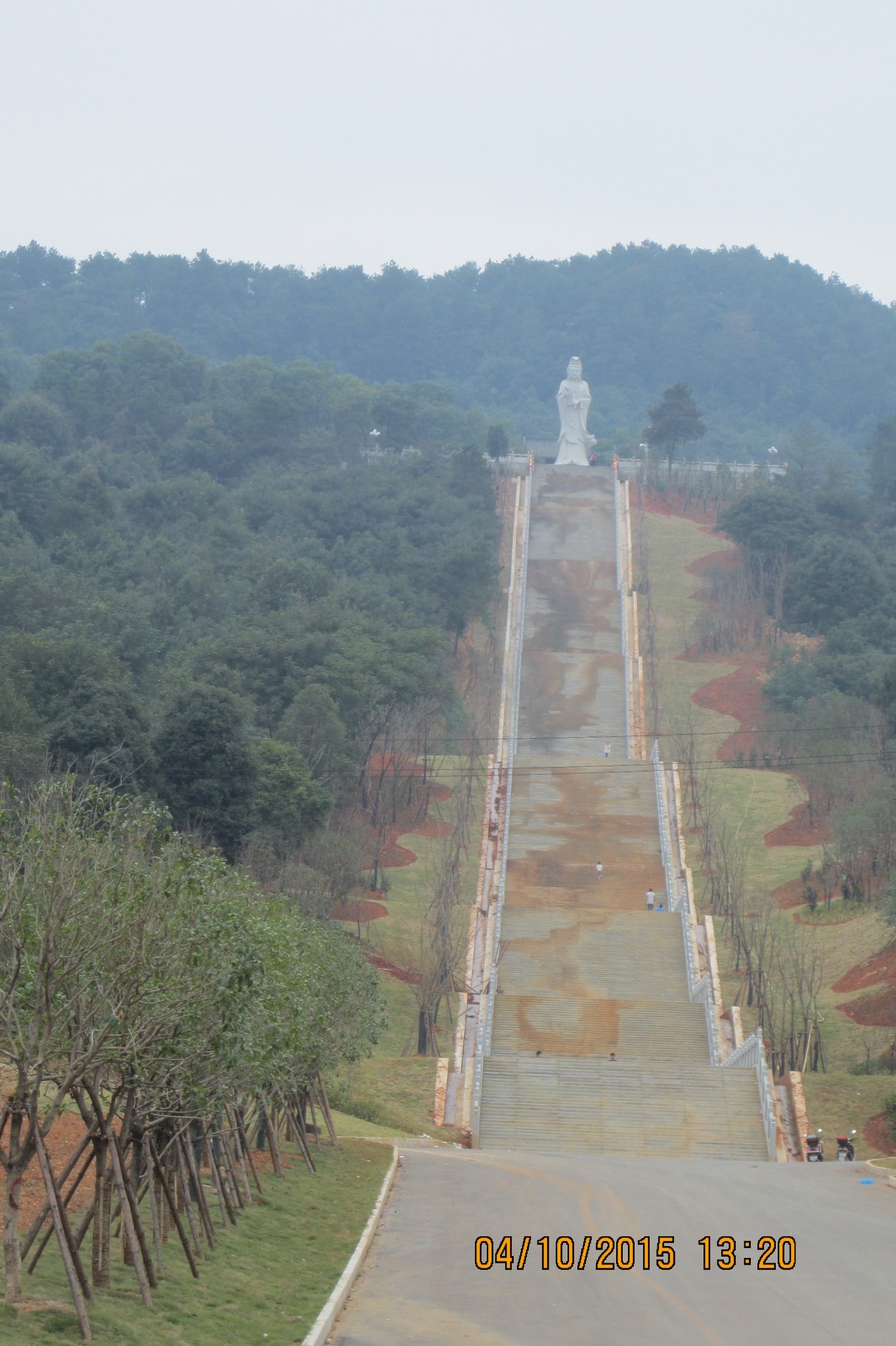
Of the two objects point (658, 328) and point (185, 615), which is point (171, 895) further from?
point (658, 328)

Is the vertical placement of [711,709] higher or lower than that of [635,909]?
higher

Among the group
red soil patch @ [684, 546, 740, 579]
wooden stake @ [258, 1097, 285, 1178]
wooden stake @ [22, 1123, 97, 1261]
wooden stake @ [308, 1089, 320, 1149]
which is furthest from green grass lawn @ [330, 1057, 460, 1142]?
red soil patch @ [684, 546, 740, 579]

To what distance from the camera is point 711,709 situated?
54438 millimetres

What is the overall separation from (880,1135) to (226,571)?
40455 mm

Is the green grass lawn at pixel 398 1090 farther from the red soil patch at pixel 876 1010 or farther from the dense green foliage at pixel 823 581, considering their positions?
the dense green foliage at pixel 823 581

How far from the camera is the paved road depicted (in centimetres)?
1225

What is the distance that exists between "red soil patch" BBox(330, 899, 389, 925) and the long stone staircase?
310 centimetres

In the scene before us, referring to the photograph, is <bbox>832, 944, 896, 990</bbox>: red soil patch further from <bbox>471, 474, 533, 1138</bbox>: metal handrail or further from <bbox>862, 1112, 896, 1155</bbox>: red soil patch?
<bbox>471, 474, 533, 1138</bbox>: metal handrail

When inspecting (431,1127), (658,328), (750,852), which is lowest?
(431,1127)

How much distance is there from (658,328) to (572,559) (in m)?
77.1

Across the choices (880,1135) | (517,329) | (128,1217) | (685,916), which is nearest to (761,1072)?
(880,1135)

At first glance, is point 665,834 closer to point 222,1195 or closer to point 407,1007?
point 407,1007

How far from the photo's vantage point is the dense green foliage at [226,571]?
3744 centimetres

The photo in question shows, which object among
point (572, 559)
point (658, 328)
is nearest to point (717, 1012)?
point (572, 559)
